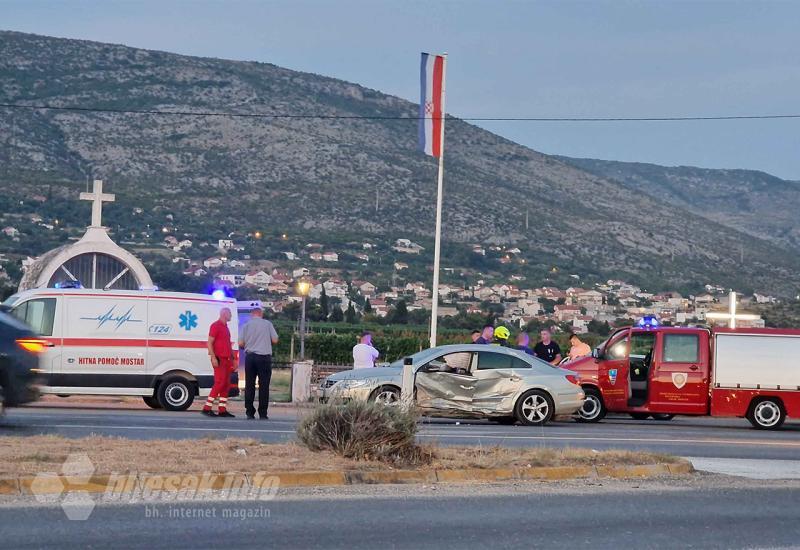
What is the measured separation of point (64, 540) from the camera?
366 inches

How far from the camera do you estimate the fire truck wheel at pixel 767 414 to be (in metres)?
24.4

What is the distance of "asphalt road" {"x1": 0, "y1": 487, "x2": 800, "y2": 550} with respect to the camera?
960 cm

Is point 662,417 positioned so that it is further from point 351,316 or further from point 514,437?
point 351,316

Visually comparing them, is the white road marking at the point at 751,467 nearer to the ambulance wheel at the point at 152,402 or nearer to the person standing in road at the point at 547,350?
the person standing in road at the point at 547,350

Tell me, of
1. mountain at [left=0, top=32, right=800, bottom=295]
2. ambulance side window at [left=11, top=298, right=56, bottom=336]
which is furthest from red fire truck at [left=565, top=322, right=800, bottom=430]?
mountain at [left=0, top=32, right=800, bottom=295]

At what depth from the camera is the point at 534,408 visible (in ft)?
73.2

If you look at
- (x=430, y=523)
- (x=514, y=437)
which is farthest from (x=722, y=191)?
(x=430, y=523)

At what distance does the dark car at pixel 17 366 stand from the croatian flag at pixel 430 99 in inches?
613

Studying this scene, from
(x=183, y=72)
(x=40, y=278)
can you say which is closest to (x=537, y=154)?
(x=183, y=72)

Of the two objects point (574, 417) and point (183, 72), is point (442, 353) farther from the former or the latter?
point (183, 72)

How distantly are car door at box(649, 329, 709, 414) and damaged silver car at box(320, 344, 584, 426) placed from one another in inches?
105

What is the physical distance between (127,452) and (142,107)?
92995mm

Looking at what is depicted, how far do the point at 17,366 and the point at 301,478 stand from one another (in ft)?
20.2

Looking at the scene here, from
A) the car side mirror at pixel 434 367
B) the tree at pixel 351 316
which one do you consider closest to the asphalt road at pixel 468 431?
the car side mirror at pixel 434 367
